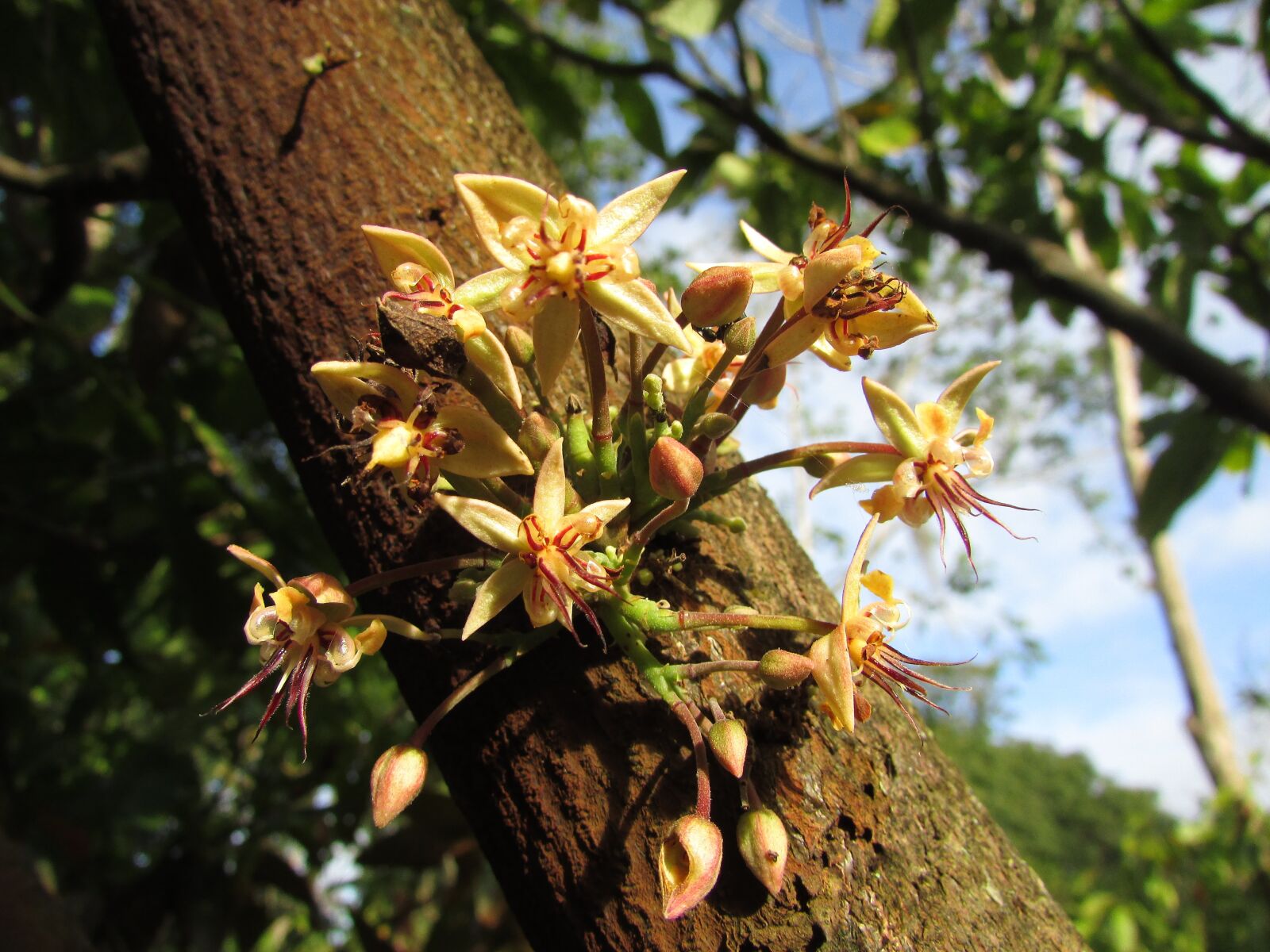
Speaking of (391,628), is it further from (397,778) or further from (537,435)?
(537,435)

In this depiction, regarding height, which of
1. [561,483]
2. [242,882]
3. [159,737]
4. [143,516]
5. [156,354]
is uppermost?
[561,483]

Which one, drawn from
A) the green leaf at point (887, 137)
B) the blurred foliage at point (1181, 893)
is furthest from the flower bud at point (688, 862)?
the green leaf at point (887, 137)

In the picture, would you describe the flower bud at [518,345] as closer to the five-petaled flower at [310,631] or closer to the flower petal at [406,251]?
the flower petal at [406,251]

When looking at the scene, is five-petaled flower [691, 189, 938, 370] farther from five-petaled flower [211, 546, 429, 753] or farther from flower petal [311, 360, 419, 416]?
five-petaled flower [211, 546, 429, 753]

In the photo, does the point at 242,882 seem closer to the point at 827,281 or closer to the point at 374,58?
the point at 374,58

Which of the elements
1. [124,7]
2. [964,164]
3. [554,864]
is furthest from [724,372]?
[964,164]

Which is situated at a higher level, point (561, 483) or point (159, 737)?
point (561, 483)

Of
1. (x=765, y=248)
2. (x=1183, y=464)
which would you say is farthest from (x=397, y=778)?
(x=1183, y=464)

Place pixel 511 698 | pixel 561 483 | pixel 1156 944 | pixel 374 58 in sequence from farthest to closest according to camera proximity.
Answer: pixel 1156 944
pixel 374 58
pixel 511 698
pixel 561 483
